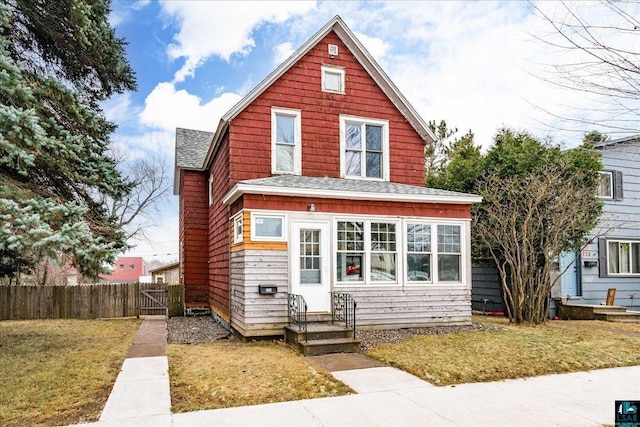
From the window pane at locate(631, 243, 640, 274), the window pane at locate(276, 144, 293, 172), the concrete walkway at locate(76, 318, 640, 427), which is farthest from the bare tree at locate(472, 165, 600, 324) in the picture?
the window pane at locate(276, 144, 293, 172)

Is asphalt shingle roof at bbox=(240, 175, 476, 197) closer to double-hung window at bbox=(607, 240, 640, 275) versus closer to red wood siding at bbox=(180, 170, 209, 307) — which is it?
red wood siding at bbox=(180, 170, 209, 307)

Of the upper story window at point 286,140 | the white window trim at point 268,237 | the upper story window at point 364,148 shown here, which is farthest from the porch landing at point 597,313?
the white window trim at point 268,237

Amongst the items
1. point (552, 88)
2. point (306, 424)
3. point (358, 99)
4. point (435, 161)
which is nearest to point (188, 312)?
point (358, 99)

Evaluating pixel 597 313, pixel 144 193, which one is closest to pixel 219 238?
pixel 597 313

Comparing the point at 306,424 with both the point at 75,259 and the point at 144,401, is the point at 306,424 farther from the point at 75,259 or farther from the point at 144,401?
the point at 75,259

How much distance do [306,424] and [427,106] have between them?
85.6 feet

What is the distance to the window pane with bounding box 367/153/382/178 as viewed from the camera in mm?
12922

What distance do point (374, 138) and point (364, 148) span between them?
1.61 feet

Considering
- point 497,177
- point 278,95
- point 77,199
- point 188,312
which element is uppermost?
point 278,95

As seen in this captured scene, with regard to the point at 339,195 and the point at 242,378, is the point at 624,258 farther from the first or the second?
the point at 242,378

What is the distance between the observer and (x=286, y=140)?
1213 centimetres

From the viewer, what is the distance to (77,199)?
10.8 meters

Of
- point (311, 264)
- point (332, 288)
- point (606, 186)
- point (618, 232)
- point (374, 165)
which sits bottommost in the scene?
point (332, 288)

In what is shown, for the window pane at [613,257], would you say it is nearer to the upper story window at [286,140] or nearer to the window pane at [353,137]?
the window pane at [353,137]
